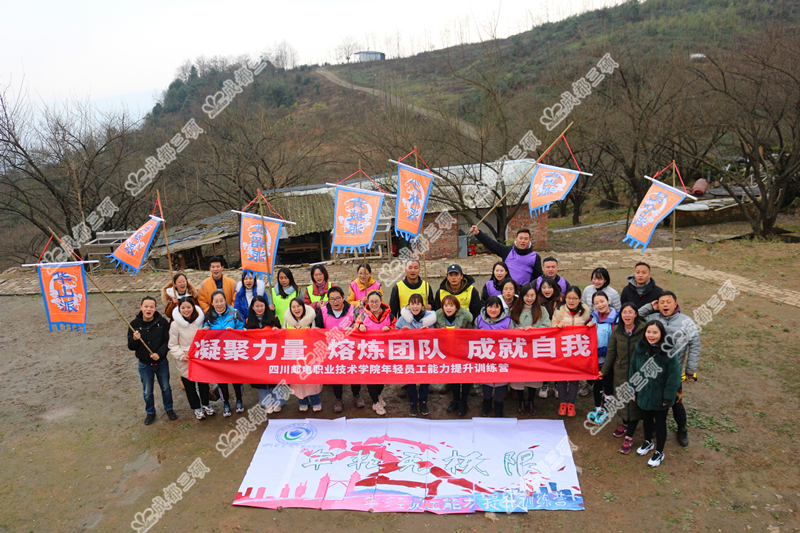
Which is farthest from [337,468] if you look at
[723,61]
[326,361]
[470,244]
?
[723,61]

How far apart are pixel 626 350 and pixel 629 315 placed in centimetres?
37

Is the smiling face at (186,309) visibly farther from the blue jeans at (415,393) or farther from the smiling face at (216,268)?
the blue jeans at (415,393)

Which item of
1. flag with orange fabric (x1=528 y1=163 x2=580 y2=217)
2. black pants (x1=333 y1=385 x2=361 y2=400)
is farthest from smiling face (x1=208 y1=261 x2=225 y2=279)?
flag with orange fabric (x1=528 y1=163 x2=580 y2=217)

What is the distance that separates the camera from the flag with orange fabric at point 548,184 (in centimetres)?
711

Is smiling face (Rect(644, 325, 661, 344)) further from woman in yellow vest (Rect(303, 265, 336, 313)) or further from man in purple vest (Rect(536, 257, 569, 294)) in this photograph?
woman in yellow vest (Rect(303, 265, 336, 313))

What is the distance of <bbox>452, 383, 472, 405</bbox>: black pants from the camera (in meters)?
5.83

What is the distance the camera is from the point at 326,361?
5.86 metres

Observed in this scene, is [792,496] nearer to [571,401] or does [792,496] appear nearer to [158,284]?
[571,401]

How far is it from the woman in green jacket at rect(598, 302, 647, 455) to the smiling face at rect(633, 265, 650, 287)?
634 mm

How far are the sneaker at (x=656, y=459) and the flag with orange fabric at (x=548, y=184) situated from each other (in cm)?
348

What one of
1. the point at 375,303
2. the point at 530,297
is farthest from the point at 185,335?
the point at 530,297

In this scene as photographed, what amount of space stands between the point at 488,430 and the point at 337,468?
167cm

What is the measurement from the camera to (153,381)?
5.95 meters

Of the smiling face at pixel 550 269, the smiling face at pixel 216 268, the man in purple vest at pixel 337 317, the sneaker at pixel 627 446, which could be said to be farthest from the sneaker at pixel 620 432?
the smiling face at pixel 216 268
